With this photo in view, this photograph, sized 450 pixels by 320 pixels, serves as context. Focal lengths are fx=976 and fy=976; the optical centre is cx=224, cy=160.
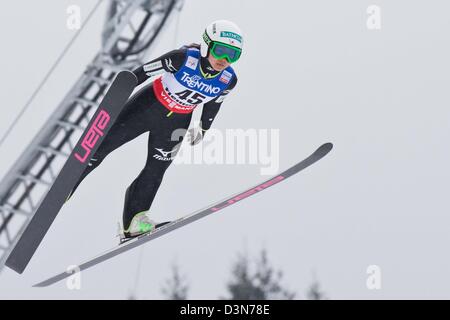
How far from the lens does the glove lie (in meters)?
7.76

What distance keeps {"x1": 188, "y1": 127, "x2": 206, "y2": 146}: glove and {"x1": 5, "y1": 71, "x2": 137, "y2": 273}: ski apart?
33.5 inches

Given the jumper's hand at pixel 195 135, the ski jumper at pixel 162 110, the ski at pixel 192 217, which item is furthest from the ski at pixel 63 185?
the jumper's hand at pixel 195 135

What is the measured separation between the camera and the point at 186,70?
741 centimetres

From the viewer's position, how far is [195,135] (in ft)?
25.5

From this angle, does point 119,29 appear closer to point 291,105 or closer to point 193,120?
point 193,120

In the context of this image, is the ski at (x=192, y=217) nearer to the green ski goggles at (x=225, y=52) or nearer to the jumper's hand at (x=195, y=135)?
the jumper's hand at (x=195, y=135)

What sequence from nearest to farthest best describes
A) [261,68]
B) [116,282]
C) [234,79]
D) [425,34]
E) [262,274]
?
[234,79] < [262,274] < [261,68] < [116,282] < [425,34]

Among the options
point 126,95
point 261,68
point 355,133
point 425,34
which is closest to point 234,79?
point 126,95

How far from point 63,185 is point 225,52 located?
1559 millimetres

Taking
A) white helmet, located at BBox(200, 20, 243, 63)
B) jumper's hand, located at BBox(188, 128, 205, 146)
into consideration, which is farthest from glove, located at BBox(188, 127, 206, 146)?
white helmet, located at BBox(200, 20, 243, 63)

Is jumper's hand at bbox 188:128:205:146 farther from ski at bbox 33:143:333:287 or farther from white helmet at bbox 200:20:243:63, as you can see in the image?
white helmet at bbox 200:20:243:63

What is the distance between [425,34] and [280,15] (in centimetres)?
6685

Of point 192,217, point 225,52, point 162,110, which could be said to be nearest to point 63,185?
point 162,110

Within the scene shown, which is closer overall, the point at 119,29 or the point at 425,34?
the point at 119,29
